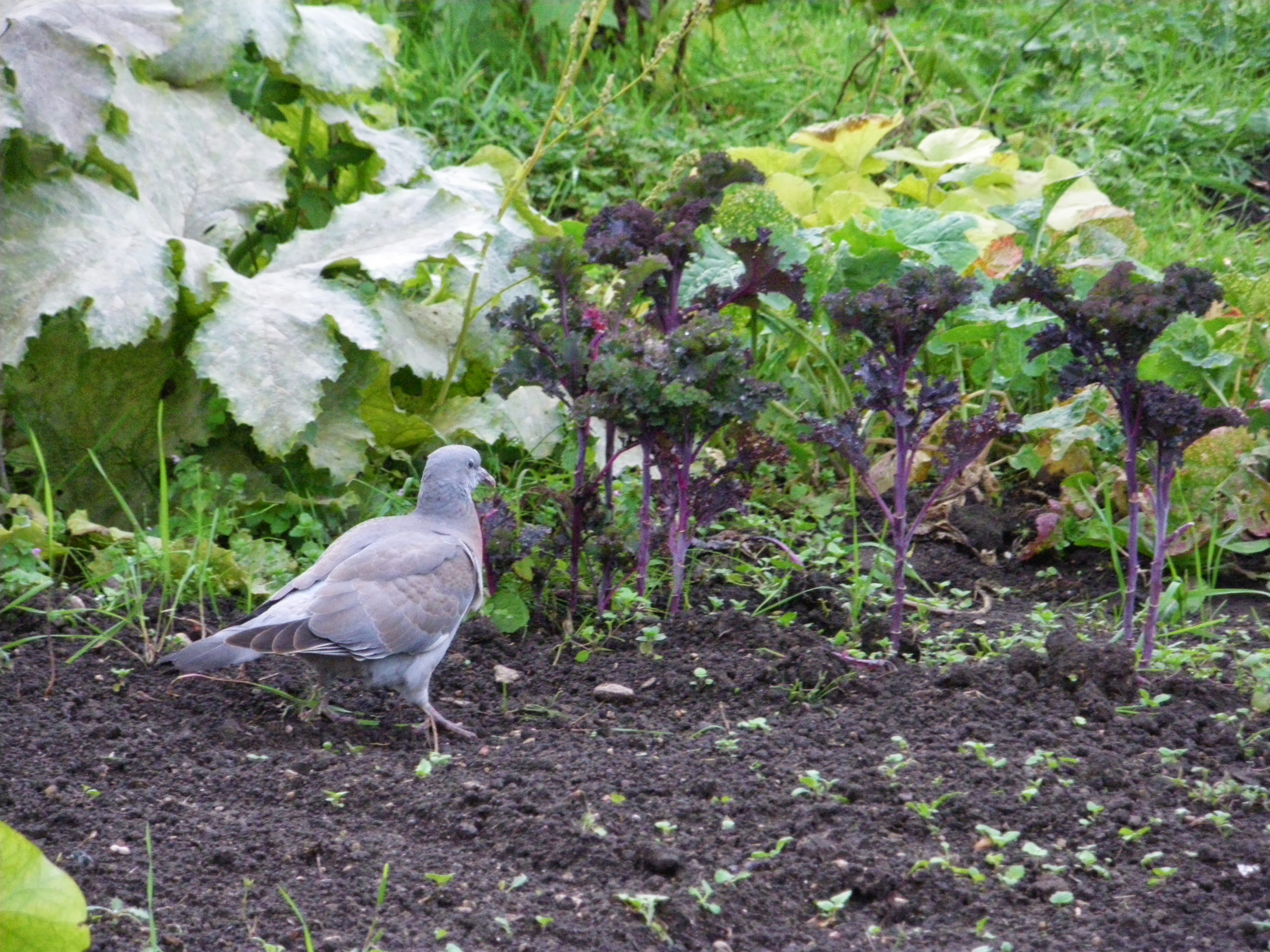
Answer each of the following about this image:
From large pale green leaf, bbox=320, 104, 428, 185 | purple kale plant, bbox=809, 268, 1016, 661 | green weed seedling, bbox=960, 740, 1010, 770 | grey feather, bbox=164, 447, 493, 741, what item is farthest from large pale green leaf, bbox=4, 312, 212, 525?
green weed seedling, bbox=960, 740, 1010, 770

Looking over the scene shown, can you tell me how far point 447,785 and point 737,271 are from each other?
7.07 feet

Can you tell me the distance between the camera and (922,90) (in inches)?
280

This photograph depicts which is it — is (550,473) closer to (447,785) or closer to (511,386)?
(511,386)

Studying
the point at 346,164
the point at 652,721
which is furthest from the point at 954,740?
the point at 346,164

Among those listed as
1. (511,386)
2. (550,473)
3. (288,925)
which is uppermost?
(511,386)

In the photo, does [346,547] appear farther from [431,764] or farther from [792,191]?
[792,191]

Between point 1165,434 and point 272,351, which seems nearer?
point 1165,434

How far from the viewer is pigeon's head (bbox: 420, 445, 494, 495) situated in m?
3.72

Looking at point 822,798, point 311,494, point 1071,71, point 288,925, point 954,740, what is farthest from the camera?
point 1071,71

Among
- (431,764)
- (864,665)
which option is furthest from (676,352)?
(431,764)

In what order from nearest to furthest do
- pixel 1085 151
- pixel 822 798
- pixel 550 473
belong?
pixel 822 798 < pixel 550 473 < pixel 1085 151

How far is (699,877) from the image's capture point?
2.61m

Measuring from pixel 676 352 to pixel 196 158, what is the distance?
75.6 inches

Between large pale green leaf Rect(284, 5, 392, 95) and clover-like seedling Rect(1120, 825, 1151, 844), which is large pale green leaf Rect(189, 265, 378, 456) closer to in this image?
large pale green leaf Rect(284, 5, 392, 95)
